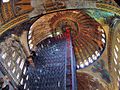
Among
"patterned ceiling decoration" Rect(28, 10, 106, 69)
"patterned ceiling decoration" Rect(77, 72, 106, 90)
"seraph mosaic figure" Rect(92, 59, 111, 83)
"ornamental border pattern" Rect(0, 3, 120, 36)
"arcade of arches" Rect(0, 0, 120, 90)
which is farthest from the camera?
"patterned ceiling decoration" Rect(77, 72, 106, 90)

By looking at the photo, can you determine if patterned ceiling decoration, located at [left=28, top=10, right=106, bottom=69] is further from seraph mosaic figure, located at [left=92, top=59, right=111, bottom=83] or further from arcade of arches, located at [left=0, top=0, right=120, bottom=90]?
seraph mosaic figure, located at [left=92, top=59, right=111, bottom=83]

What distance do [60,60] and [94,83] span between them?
18.8 feet

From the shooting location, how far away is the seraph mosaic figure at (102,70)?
55.3ft

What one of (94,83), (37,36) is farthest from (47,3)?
(94,83)

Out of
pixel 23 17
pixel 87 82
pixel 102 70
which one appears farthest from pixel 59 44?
pixel 87 82

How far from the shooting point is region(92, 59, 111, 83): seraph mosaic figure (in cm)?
1684

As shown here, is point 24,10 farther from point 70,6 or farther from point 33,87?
point 33,87

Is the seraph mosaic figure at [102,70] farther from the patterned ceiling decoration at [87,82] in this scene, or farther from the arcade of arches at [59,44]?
the patterned ceiling decoration at [87,82]

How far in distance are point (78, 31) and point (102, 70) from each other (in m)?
2.75

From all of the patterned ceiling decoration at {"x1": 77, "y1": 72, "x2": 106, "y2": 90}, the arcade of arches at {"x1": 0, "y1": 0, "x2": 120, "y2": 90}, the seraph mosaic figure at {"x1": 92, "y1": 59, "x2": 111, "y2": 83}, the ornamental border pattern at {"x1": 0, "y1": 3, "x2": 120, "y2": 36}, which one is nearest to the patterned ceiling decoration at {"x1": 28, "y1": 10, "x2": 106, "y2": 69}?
the arcade of arches at {"x1": 0, "y1": 0, "x2": 120, "y2": 90}

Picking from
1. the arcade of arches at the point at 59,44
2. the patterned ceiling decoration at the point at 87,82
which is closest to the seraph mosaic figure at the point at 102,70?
the arcade of arches at the point at 59,44

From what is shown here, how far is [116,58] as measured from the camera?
49.5ft

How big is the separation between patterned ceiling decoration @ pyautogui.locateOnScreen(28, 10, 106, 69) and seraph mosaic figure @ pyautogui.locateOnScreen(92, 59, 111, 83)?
1.20 ft

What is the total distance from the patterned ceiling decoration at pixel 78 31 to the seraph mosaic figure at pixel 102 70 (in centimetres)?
37
